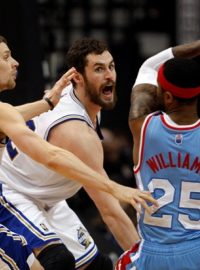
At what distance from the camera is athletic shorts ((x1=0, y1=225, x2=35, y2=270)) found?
6.53m

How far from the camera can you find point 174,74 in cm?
577

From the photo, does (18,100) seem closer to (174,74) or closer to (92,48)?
(92,48)

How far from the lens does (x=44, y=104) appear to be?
667 cm

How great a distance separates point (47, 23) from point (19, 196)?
4.94m

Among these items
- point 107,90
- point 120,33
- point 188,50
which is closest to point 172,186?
point 188,50

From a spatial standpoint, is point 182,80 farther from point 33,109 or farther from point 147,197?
point 33,109

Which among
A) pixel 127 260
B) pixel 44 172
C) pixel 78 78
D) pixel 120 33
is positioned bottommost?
pixel 120 33

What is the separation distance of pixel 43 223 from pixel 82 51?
4.56ft

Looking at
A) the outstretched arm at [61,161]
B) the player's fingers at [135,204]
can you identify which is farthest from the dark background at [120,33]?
the player's fingers at [135,204]

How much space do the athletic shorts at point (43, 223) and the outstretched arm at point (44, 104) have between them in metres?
0.70

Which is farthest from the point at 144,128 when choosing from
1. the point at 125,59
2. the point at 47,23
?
the point at 125,59

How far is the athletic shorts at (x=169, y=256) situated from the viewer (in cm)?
577

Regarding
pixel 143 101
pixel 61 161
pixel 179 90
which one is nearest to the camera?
pixel 61 161

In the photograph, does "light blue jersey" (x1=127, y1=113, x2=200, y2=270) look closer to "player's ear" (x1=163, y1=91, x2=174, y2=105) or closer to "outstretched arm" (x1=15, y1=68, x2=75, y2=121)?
"player's ear" (x1=163, y1=91, x2=174, y2=105)
